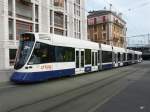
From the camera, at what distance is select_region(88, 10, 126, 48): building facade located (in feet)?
342

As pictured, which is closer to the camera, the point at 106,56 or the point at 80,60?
the point at 80,60

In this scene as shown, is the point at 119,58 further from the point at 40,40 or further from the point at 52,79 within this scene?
the point at 40,40

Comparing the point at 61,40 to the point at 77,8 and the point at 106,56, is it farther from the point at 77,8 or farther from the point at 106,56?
the point at 77,8

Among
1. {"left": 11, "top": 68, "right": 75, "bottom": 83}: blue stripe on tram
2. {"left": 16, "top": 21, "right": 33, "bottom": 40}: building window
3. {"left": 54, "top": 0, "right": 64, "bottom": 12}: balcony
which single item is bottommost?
{"left": 11, "top": 68, "right": 75, "bottom": 83}: blue stripe on tram

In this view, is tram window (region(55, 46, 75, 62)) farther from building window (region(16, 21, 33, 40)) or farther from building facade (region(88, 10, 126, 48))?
building facade (region(88, 10, 126, 48))

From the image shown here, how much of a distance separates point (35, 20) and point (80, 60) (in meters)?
23.3

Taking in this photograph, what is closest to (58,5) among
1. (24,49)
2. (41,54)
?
(41,54)

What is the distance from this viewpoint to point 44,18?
5088 cm

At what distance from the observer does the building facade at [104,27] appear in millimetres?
104250

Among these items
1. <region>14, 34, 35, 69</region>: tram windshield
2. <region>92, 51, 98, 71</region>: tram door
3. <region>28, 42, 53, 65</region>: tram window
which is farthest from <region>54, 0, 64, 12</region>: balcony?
<region>14, 34, 35, 69</region>: tram windshield

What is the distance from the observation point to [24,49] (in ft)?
64.2

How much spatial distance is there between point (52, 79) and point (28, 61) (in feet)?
13.8

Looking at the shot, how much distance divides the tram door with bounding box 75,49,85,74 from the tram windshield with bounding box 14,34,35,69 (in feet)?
22.8

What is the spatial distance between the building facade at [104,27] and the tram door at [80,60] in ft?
242
